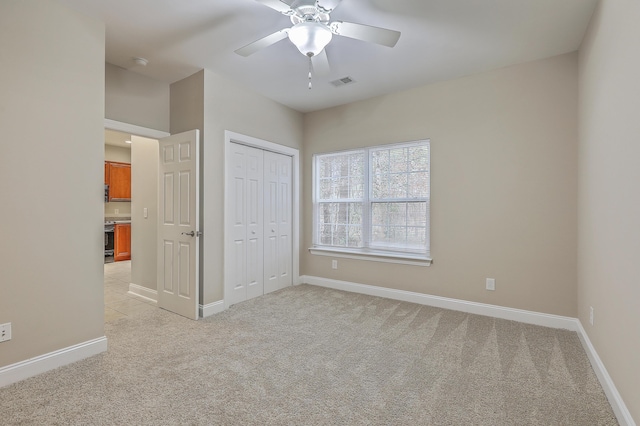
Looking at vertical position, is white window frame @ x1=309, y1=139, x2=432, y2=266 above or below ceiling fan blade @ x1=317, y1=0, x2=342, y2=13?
below

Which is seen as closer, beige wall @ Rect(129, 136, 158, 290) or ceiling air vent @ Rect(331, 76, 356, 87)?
ceiling air vent @ Rect(331, 76, 356, 87)

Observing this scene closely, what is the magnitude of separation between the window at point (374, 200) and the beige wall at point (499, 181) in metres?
0.16

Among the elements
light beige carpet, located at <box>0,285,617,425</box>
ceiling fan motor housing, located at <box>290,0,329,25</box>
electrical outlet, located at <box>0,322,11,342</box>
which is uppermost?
ceiling fan motor housing, located at <box>290,0,329,25</box>

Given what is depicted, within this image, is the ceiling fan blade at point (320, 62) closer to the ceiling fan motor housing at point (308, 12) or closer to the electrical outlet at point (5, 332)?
the ceiling fan motor housing at point (308, 12)

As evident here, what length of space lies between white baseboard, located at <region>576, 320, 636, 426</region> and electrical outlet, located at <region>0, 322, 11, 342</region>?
3.68m

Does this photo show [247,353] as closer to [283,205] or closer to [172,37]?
[283,205]

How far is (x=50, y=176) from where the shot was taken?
2303 mm

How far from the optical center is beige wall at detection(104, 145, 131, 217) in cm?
732

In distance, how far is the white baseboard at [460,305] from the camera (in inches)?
122

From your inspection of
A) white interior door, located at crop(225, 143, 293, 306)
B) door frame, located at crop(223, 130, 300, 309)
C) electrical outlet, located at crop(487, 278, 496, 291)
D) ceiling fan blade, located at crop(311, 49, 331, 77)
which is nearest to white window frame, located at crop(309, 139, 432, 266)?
door frame, located at crop(223, 130, 300, 309)

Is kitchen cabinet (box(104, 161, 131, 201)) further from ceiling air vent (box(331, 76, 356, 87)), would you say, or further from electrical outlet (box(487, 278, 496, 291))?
electrical outlet (box(487, 278, 496, 291))

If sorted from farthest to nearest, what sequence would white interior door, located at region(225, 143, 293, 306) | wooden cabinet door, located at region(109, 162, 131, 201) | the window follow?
wooden cabinet door, located at region(109, 162, 131, 201), the window, white interior door, located at region(225, 143, 293, 306)

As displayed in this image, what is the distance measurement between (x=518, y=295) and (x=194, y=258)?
342 cm

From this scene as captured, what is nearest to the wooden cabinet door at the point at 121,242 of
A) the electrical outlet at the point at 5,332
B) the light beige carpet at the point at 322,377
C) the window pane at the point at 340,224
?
the light beige carpet at the point at 322,377
